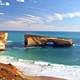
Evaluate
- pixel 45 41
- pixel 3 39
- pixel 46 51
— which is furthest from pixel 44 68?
pixel 3 39

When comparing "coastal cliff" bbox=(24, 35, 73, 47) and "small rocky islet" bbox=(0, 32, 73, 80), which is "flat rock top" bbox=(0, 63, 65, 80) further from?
"coastal cliff" bbox=(24, 35, 73, 47)

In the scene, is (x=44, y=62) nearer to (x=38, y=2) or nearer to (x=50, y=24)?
(x=50, y=24)

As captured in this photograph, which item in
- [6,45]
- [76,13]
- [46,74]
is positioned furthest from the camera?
[6,45]

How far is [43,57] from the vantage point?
27.7 feet

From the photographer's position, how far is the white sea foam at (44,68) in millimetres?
7461

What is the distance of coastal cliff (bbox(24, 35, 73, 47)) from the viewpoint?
8.43 metres

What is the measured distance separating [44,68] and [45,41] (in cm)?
94

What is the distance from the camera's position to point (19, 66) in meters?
8.02

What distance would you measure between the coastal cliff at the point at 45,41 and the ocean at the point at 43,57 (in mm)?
99

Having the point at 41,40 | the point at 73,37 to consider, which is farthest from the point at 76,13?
the point at 41,40

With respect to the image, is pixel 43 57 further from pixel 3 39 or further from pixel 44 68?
pixel 3 39

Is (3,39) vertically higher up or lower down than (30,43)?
higher up

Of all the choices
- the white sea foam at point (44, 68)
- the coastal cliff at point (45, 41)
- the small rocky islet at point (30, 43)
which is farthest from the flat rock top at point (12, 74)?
the coastal cliff at point (45, 41)

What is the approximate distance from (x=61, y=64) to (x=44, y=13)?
51.0 inches
